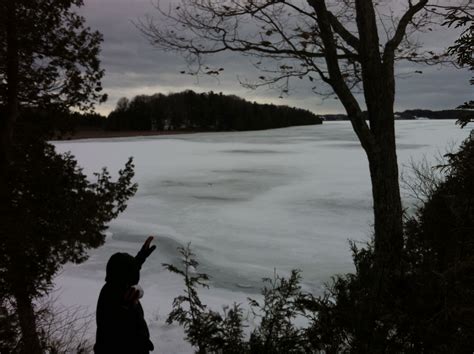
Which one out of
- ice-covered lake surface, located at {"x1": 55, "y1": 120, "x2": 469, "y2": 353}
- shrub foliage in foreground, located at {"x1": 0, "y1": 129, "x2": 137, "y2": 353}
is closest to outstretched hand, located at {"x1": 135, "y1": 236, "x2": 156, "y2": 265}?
shrub foliage in foreground, located at {"x1": 0, "y1": 129, "x2": 137, "y2": 353}

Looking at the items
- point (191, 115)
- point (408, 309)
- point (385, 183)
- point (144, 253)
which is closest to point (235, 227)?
point (385, 183)

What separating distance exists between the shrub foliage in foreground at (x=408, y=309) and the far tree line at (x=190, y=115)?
248 feet

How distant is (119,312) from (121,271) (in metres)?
0.27

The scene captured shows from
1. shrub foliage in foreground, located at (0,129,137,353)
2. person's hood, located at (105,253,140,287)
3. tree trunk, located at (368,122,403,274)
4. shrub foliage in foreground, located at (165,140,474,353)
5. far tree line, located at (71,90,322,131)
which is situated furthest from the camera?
far tree line, located at (71,90,322,131)

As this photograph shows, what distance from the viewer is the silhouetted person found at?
2668 millimetres

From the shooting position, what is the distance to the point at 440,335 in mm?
2982

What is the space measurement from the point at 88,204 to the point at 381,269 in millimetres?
3647

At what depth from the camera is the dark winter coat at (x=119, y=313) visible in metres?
2.67

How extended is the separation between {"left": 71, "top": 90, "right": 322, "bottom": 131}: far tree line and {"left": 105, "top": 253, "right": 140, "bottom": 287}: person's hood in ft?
251

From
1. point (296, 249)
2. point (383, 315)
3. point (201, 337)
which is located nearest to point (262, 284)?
point (296, 249)

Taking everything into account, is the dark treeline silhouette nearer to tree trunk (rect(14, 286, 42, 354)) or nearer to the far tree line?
the far tree line

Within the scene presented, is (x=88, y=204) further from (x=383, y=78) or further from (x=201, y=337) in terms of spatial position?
(x=383, y=78)

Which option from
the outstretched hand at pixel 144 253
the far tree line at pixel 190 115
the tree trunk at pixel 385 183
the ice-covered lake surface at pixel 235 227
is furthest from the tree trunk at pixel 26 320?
the far tree line at pixel 190 115

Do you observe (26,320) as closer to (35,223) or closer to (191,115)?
(35,223)
